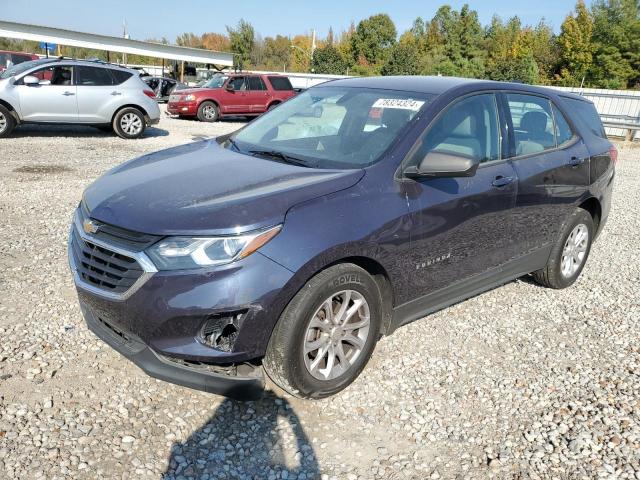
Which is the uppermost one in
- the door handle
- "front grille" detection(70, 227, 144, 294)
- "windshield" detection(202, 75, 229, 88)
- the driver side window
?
"windshield" detection(202, 75, 229, 88)

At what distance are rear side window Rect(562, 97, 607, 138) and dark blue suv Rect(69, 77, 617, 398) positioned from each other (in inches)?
18.7

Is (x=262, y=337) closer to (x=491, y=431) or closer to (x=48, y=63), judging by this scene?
(x=491, y=431)

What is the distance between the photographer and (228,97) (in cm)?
1847

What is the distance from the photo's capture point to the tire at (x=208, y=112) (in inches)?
716

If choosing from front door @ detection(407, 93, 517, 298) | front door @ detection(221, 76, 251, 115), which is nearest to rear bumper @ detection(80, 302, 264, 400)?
front door @ detection(407, 93, 517, 298)

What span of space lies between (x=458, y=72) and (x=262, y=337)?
56455 millimetres

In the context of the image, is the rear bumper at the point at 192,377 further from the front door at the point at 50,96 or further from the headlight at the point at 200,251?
the front door at the point at 50,96

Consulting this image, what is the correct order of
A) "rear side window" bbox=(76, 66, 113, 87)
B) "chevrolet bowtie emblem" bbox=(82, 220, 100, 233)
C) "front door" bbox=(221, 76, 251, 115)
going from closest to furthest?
"chevrolet bowtie emblem" bbox=(82, 220, 100, 233)
"rear side window" bbox=(76, 66, 113, 87)
"front door" bbox=(221, 76, 251, 115)

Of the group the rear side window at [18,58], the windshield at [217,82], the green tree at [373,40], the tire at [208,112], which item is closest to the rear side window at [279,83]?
the windshield at [217,82]

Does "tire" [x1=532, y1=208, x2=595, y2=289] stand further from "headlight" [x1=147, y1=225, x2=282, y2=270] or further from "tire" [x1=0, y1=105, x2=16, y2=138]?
"tire" [x1=0, y1=105, x2=16, y2=138]

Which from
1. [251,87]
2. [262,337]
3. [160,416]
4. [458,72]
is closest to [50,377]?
[160,416]

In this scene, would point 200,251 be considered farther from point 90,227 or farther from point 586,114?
point 586,114

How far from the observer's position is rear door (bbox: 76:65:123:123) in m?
12.1

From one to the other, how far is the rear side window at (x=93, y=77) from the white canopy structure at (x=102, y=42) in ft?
54.5
